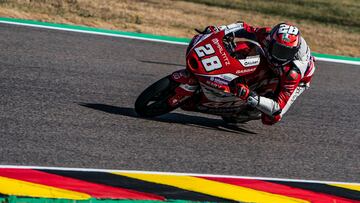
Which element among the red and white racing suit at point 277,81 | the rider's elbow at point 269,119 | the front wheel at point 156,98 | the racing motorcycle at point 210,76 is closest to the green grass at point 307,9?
the red and white racing suit at point 277,81

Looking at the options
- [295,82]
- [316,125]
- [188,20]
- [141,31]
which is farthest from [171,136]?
[188,20]

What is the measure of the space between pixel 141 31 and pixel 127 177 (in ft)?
22.2

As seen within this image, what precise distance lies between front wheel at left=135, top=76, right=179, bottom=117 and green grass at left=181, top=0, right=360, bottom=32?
8.05 meters

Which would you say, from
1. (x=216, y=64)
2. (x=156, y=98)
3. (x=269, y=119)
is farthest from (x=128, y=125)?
(x=269, y=119)

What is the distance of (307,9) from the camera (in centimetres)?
1772

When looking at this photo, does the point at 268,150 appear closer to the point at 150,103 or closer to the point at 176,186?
the point at 150,103

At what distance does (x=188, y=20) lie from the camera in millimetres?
15297

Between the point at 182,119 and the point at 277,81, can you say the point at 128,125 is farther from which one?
the point at 277,81

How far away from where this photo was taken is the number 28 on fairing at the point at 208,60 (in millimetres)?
8898

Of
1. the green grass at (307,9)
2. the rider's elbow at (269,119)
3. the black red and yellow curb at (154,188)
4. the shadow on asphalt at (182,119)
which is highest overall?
the black red and yellow curb at (154,188)

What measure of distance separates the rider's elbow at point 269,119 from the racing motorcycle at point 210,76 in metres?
0.25

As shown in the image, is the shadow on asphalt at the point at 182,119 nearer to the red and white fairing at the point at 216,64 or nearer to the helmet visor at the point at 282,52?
the red and white fairing at the point at 216,64

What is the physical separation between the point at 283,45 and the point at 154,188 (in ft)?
8.08

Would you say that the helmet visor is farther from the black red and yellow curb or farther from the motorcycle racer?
the black red and yellow curb
